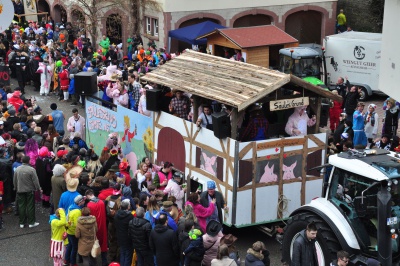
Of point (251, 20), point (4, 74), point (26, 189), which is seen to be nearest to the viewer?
point (26, 189)

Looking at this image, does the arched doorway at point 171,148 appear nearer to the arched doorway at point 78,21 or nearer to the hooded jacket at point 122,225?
the hooded jacket at point 122,225

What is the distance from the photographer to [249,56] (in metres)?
25.7

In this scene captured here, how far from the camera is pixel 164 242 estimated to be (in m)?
10.8

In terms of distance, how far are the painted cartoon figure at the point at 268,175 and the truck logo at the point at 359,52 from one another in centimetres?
1268

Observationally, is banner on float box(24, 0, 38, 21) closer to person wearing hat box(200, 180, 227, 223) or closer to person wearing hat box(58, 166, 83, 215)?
person wearing hat box(58, 166, 83, 215)

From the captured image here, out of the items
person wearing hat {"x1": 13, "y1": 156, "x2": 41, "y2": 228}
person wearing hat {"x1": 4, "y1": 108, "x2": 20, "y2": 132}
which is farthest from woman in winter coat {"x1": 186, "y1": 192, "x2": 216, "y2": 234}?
person wearing hat {"x1": 4, "y1": 108, "x2": 20, "y2": 132}

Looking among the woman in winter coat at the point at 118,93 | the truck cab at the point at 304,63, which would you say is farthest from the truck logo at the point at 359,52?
the woman in winter coat at the point at 118,93

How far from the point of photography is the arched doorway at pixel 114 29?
31891 mm

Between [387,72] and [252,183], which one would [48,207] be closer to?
[252,183]

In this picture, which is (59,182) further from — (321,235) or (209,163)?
(321,235)

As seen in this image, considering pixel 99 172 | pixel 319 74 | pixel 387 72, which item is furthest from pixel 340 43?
pixel 99 172

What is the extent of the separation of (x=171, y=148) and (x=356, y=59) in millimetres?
12161


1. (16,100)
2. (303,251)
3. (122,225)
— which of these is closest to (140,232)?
(122,225)

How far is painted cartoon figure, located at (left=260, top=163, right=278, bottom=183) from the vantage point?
12.8 meters
